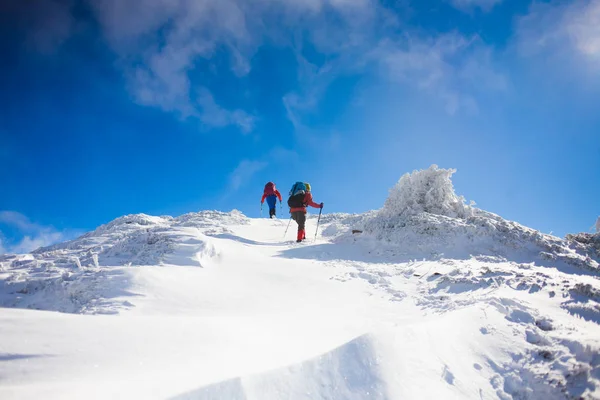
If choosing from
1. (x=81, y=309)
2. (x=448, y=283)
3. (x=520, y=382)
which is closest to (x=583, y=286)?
(x=448, y=283)

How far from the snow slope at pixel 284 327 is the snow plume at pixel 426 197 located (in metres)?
4.34

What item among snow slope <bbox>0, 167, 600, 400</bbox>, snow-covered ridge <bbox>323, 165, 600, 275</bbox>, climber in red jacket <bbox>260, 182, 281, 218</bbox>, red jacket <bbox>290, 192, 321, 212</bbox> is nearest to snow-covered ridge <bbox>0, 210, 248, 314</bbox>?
snow slope <bbox>0, 167, 600, 400</bbox>

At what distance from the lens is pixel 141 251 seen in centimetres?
682

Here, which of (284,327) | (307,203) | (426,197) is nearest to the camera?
(284,327)

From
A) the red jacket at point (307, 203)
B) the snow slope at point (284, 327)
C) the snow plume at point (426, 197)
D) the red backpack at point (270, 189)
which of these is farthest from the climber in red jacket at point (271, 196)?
the snow slope at point (284, 327)

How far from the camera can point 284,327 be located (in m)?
3.77

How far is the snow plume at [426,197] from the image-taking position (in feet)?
40.3

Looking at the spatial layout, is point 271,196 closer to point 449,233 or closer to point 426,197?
point 426,197

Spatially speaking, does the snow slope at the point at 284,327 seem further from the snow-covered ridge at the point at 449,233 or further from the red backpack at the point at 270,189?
the red backpack at the point at 270,189

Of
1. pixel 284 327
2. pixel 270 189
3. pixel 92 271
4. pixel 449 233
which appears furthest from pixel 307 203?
pixel 284 327

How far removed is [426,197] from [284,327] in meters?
10.5

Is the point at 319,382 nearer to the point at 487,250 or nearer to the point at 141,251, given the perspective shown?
the point at 141,251

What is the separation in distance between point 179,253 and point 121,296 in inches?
83.9

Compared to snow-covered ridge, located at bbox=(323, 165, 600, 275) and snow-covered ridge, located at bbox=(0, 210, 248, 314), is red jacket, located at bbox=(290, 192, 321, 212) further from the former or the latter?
snow-covered ridge, located at bbox=(0, 210, 248, 314)
